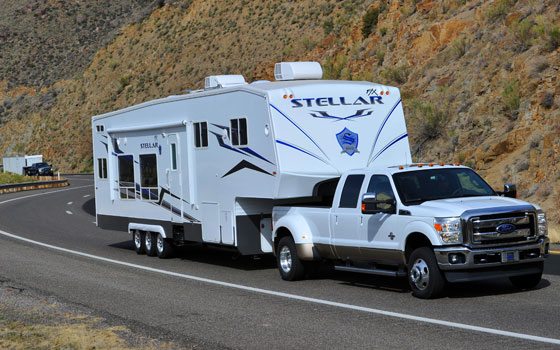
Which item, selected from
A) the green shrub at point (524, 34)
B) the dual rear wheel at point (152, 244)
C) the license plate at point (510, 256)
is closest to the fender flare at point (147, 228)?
the dual rear wheel at point (152, 244)

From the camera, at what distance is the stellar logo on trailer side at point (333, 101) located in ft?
48.1

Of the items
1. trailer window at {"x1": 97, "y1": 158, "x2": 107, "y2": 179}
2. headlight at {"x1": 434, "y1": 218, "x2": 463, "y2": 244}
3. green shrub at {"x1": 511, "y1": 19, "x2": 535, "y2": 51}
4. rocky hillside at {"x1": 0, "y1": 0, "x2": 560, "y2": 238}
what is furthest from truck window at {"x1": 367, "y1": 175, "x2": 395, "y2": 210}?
green shrub at {"x1": 511, "y1": 19, "x2": 535, "y2": 51}

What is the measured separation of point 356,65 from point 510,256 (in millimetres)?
31526

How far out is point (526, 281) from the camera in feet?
40.0

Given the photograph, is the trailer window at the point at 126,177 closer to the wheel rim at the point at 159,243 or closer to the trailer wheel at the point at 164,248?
the wheel rim at the point at 159,243

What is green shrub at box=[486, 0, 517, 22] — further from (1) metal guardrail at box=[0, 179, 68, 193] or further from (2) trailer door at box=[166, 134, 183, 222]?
(1) metal guardrail at box=[0, 179, 68, 193]

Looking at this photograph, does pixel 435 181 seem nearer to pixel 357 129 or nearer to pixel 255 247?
pixel 357 129

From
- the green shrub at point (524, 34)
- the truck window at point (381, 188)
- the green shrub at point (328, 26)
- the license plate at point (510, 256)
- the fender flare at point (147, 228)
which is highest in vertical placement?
the green shrub at point (328, 26)

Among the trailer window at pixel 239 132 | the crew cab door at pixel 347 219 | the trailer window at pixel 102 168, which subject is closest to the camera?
the crew cab door at pixel 347 219

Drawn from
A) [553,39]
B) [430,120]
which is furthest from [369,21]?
[553,39]

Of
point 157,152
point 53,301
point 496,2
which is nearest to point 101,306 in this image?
point 53,301

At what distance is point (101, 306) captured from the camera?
1219 cm

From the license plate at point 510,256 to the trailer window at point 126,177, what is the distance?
10.6 meters

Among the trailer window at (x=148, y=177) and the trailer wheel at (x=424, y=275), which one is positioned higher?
the trailer window at (x=148, y=177)
